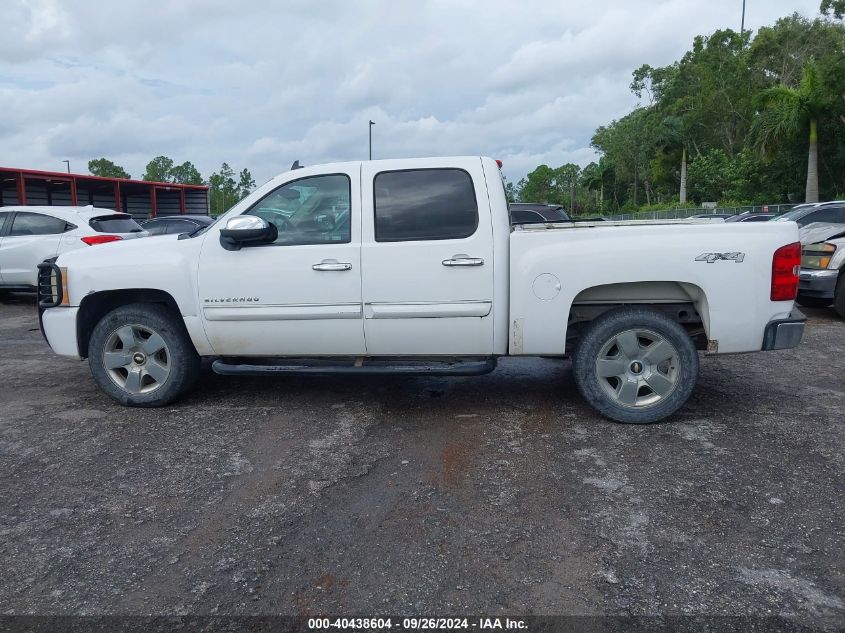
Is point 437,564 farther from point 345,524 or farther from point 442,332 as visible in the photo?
point 442,332

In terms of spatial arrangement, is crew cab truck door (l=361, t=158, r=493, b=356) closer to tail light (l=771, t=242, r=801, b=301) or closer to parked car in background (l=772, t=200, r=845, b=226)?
Answer: tail light (l=771, t=242, r=801, b=301)

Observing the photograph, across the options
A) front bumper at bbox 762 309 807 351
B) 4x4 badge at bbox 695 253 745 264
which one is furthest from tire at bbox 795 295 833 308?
4x4 badge at bbox 695 253 745 264

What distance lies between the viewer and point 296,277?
5.18 m

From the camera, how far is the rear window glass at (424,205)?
Result: 5148 mm

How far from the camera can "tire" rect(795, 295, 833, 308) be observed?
9.97 m

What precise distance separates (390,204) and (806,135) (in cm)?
3812

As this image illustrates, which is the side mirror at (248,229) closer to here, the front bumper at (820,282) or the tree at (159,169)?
the front bumper at (820,282)

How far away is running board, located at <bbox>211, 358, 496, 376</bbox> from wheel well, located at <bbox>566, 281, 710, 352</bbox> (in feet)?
2.46

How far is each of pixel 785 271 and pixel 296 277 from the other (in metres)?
3.35

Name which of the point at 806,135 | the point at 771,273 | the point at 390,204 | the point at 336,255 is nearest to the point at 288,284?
the point at 336,255

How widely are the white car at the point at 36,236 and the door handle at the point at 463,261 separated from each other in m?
8.51

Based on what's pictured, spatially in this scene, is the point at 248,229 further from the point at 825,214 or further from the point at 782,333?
the point at 825,214

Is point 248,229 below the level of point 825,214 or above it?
below

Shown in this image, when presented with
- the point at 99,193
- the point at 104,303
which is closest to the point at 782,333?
the point at 104,303
